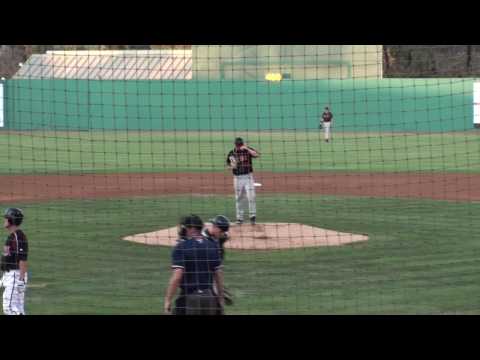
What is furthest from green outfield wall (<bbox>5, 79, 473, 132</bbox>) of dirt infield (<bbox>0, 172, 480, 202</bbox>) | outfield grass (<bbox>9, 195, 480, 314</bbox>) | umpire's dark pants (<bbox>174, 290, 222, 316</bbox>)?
umpire's dark pants (<bbox>174, 290, 222, 316</bbox>)

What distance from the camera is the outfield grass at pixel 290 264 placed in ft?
45.8

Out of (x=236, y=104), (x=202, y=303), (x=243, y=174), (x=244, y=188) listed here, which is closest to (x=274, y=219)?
(x=244, y=188)

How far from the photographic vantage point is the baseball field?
569 inches

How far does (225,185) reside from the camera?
99.1 ft

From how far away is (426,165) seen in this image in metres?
36.9

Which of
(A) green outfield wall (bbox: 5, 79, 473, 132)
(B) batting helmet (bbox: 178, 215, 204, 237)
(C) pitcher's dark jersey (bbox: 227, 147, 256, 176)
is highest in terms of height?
(A) green outfield wall (bbox: 5, 79, 473, 132)

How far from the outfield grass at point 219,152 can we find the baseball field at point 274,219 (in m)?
0.15

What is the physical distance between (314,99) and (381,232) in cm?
3308

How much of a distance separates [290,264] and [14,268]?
21.6 feet

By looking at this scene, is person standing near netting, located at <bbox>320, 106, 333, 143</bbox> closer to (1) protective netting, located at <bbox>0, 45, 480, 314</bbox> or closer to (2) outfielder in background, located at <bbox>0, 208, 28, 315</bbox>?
(1) protective netting, located at <bbox>0, 45, 480, 314</bbox>

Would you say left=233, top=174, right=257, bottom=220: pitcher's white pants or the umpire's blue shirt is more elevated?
left=233, top=174, right=257, bottom=220: pitcher's white pants

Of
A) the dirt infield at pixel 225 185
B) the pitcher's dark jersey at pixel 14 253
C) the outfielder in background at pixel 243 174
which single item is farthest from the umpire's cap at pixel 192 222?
the dirt infield at pixel 225 185

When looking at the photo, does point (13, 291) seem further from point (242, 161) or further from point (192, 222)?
point (242, 161)

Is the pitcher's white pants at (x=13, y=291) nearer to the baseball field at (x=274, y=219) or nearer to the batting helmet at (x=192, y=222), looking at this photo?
the baseball field at (x=274, y=219)
